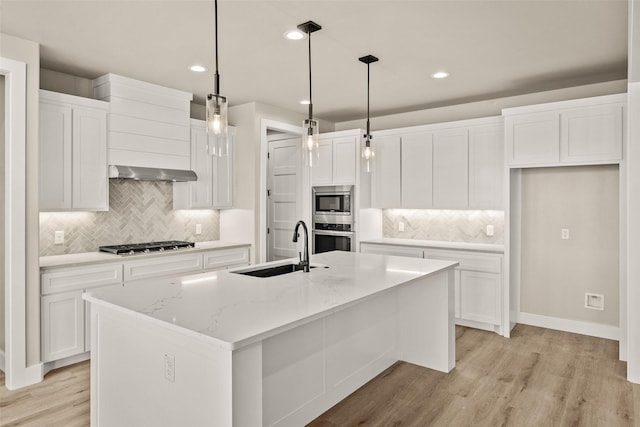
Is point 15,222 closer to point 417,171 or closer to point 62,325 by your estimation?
point 62,325

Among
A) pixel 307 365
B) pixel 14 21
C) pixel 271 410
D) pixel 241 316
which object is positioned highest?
pixel 14 21

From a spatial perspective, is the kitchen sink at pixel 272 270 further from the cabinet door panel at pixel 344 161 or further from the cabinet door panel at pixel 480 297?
the cabinet door panel at pixel 344 161

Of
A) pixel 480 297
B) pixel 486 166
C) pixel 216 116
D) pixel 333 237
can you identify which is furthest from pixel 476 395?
pixel 333 237

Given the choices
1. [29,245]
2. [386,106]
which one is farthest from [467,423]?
[386,106]

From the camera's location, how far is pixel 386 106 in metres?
5.26

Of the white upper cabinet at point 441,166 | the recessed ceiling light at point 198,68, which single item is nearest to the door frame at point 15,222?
the recessed ceiling light at point 198,68

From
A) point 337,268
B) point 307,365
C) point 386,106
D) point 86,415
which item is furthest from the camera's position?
point 386,106

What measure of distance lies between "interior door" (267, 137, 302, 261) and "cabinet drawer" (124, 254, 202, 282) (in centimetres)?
170

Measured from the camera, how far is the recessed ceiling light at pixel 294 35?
3.00 metres

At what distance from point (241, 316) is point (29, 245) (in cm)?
231

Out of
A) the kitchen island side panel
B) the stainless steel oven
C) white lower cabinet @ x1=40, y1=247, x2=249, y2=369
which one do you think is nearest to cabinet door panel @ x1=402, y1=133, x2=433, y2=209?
the stainless steel oven

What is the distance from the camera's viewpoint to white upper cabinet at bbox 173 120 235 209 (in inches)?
183

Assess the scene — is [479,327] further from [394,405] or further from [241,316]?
[241,316]

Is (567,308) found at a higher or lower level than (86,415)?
higher
